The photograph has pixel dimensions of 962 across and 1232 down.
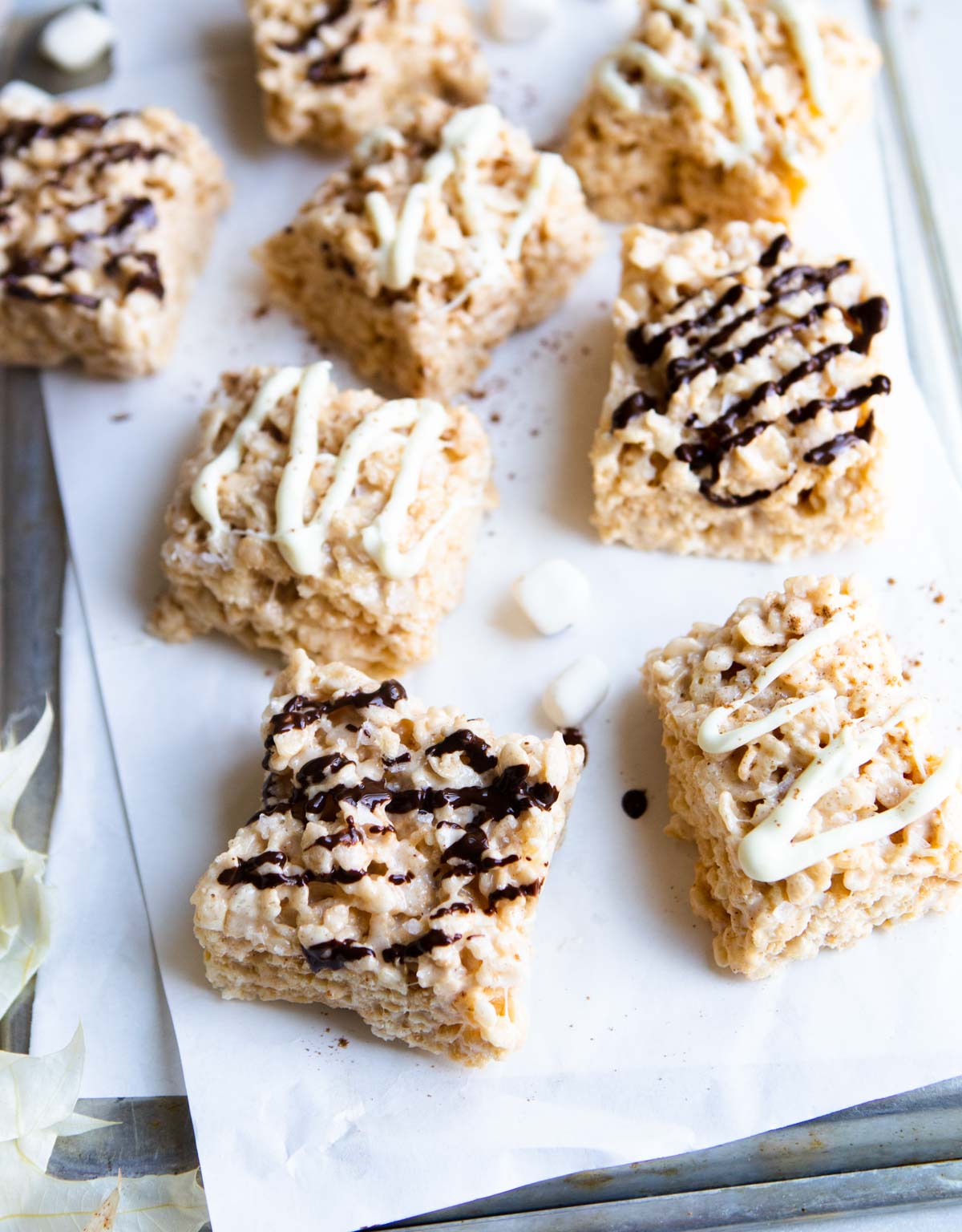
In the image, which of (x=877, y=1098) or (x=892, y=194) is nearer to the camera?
(x=877, y=1098)

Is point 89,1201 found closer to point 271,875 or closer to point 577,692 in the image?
point 271,875

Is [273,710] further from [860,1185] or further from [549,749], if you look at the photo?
[860,1185]

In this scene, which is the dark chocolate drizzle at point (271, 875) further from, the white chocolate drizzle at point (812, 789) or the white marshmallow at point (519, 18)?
the white marshmallow at point (519, 18)

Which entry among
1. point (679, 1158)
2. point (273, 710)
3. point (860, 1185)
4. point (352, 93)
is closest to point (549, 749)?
point (273, 710)

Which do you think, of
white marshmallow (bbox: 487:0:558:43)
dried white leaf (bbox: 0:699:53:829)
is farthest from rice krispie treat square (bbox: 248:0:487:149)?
dried white leaf (bbox: 0:699:53:829)

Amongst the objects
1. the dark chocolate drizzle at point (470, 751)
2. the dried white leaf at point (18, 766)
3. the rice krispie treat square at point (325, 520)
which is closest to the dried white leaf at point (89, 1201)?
the dried white leaf at point (18, 766)

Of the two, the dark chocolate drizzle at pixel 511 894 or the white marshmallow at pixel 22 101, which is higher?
the white marshmallow at pixel 22 101

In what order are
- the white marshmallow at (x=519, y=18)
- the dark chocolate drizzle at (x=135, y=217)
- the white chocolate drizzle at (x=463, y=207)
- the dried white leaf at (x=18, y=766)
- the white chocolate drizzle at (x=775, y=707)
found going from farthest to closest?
the white marshmallow at (x=519, y=18) < the dark chocolate drizzle at (x=135, y=217) < the white chocolate drizzle at (x=463, y=207) < the dried white leaf at (x=18, y=766) < the white chocolate drizzle at (x=775, y=707)
